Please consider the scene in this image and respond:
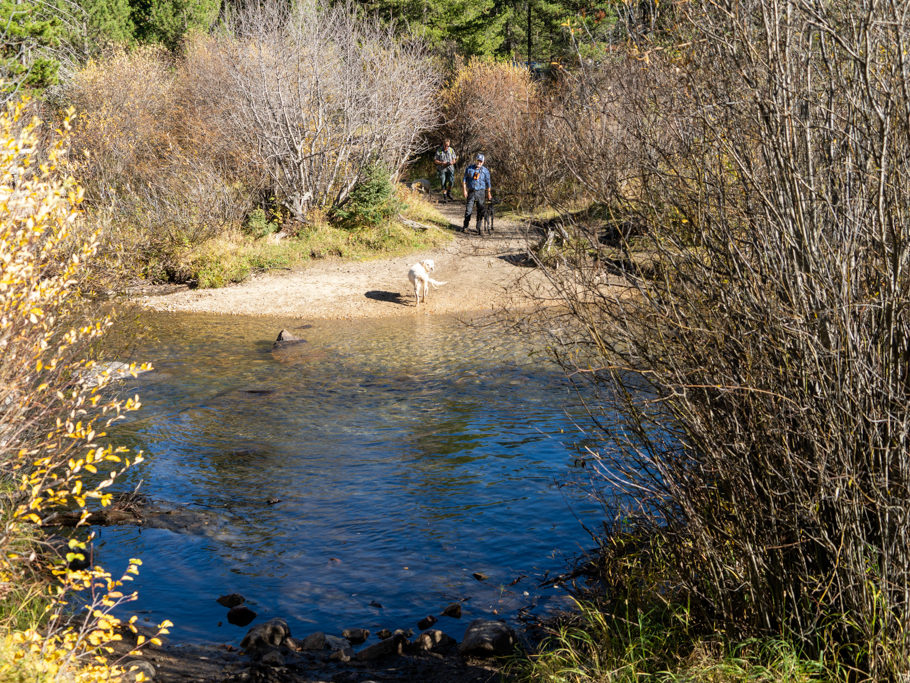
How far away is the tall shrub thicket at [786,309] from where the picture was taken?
332 cm

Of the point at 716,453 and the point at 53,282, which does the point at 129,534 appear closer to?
the point at 53,282

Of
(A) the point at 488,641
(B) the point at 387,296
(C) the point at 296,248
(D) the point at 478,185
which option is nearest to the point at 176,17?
(C) the point at 296,248

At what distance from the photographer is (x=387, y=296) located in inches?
703

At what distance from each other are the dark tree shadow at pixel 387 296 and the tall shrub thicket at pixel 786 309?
13361mm

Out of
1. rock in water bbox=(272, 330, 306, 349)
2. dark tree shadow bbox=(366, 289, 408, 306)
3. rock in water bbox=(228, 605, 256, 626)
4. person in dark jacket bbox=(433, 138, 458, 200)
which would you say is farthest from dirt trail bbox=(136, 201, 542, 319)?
rock in water bbox=(228, 605, 256, 626)

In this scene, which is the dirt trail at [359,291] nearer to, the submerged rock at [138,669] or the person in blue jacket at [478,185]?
the person in blue jacket at [478,185]

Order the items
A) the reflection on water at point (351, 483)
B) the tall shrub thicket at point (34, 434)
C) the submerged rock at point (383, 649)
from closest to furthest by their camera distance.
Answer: the tall shrub thicket at point (34, 434) → the submerged rock at point (383, 649) → the reflection on water at point (351, 483)

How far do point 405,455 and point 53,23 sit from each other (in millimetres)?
11440

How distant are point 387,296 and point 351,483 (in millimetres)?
9670

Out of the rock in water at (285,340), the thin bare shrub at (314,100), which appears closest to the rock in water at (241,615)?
the rock in water at (285,340)

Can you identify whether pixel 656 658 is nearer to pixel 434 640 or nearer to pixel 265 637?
pixel 434 640

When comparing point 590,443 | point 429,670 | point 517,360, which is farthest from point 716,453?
point 517,360

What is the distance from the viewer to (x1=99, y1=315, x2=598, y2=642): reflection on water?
633 centimetres

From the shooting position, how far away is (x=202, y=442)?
9.85 meters
